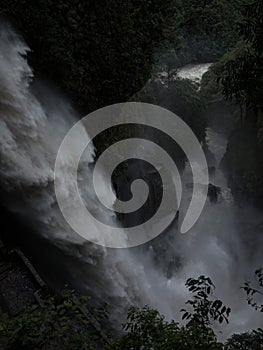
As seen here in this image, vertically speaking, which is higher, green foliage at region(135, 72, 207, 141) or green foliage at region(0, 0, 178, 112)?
green foliage at region(135, 72, 207, 141)

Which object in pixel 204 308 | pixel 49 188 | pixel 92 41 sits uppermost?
pixel 92 41

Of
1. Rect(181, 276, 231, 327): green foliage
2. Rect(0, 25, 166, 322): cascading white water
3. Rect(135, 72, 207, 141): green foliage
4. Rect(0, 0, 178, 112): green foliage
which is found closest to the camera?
Rect(181, 276, 231, 327): green foliage

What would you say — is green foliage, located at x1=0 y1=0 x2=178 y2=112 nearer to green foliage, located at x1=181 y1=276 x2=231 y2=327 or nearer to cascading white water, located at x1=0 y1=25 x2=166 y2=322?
cascading white water, located at x1=0 y1=25 x2=166 y2=322

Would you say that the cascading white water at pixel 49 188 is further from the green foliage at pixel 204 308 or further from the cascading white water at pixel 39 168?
the green foliage at pixel 204 308

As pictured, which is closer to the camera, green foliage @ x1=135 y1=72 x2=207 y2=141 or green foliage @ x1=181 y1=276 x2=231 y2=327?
green foliage @ x1=181 y1=276 x2=231 y2=327

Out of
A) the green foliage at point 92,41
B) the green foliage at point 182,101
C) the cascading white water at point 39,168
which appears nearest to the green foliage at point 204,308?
the cascading white water at point 39,168

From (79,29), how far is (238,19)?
777 cm

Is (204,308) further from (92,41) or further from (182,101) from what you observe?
(182,101)

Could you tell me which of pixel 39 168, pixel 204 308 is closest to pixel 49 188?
pixel 39 168

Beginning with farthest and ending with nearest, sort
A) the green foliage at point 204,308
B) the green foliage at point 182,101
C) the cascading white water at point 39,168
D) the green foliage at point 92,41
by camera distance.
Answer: the green foliage at point 182,101
the green foliage at point 92,41
the cascading white water at point 39,168
the green foliage at point 204,308

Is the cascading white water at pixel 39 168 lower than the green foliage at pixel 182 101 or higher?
lower

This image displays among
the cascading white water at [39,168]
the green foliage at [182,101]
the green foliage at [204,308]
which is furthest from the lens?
the green foliage at [182,101]

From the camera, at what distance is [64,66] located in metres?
6.20

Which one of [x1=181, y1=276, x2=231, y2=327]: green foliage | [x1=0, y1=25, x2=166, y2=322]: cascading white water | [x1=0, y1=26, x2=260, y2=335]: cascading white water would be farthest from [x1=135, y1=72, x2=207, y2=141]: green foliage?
[x1=181, y1=276, x2=231, y2=327]: green foliage
